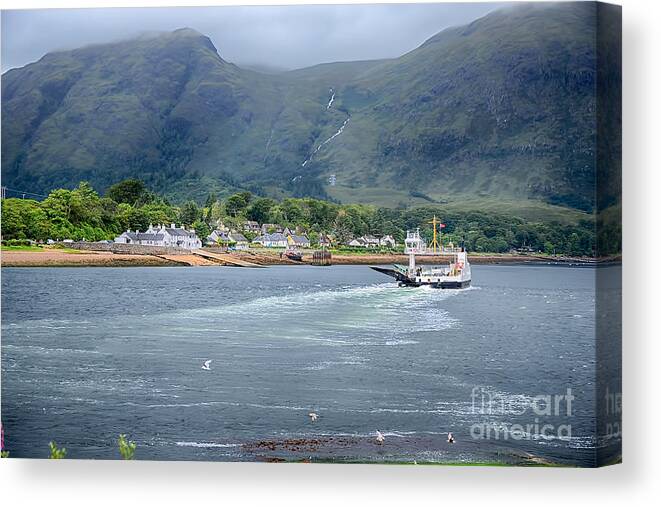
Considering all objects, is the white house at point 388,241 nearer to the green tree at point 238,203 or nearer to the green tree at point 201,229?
the green tree at point 238,203

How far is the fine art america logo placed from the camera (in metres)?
6.67

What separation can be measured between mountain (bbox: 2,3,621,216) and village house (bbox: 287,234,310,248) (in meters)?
0.42

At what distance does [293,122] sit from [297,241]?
112 cm

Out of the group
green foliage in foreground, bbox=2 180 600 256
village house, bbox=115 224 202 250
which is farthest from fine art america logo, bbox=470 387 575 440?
village house, bbox=115 224 202 250

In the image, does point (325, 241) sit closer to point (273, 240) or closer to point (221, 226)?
point (273, 240)

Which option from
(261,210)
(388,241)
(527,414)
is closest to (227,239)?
(261,210)

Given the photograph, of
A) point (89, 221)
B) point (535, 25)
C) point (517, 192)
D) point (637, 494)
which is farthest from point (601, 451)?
point (89, 221)

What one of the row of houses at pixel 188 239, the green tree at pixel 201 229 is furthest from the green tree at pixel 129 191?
the green tree at pixel 201 229

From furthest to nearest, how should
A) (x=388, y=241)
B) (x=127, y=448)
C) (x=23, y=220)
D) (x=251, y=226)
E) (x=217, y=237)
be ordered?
(x=217, y=237) < (x=251, y=226) < (x=23, y=220) < (x=388, y=241) < (x=127, y=448)

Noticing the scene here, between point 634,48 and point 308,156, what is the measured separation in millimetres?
2985

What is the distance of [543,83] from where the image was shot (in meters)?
6.84

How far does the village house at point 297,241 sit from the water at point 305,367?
1.20 feet

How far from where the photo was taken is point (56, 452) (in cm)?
700

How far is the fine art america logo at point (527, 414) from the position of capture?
667 centimetres
